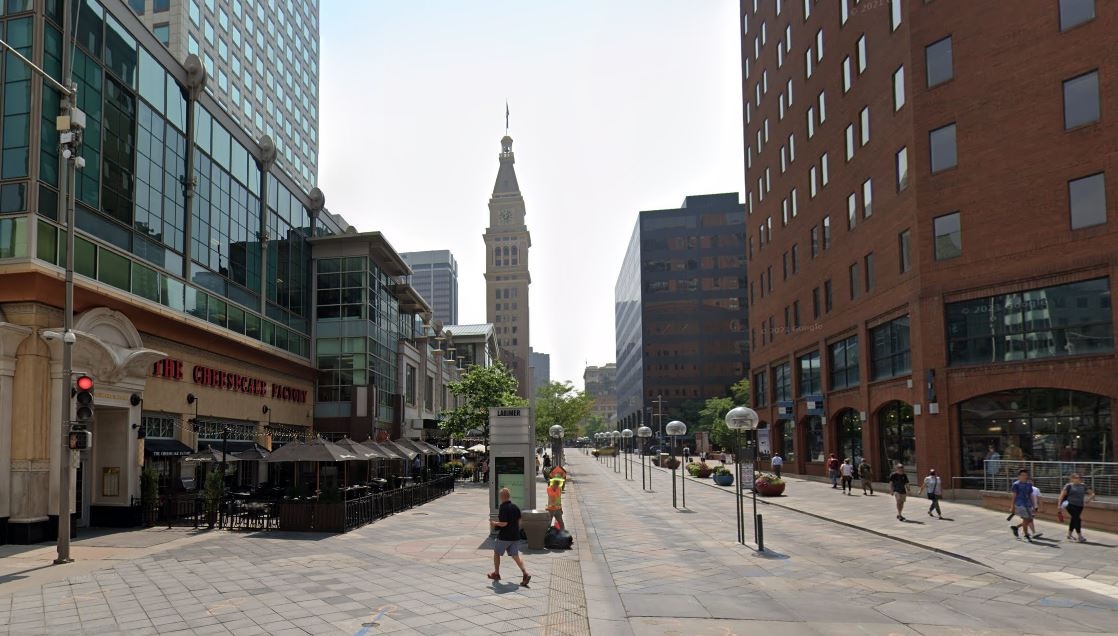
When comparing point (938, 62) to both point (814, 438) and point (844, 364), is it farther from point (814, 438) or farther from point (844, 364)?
point (814, 438)

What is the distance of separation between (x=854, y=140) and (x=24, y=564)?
130 feet

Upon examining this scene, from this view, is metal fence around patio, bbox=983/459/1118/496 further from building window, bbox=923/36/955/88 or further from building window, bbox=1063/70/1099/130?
building window, bbox=923/36/955/88

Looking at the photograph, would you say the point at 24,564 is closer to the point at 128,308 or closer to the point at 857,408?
the point at 128,308

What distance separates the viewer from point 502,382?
1965 inches

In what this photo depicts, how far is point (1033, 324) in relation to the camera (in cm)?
2967

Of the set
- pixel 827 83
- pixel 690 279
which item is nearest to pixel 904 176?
pixel 827 83

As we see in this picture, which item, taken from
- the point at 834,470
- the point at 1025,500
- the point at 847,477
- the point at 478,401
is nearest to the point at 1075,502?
the point at 1025,500

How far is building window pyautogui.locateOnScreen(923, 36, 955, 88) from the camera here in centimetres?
3316

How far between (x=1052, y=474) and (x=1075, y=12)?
1737cm

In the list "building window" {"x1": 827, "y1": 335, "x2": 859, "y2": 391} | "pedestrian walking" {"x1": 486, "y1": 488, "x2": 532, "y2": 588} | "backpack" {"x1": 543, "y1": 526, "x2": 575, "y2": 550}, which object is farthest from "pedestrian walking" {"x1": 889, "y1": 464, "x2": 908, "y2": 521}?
"building window" {"x1": 827, "y1": 335, "x2": 859, "y2": 391}

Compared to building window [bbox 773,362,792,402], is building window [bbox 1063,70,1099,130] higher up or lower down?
higher up

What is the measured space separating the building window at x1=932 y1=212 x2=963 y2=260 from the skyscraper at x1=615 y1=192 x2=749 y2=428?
98.8 meters

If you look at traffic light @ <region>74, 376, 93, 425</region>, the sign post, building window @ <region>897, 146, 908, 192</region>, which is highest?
building window @ <region>897, 146, 908, 192</region>

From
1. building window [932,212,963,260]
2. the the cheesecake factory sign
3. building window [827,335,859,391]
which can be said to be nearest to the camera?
the the cheesecake factory sign
